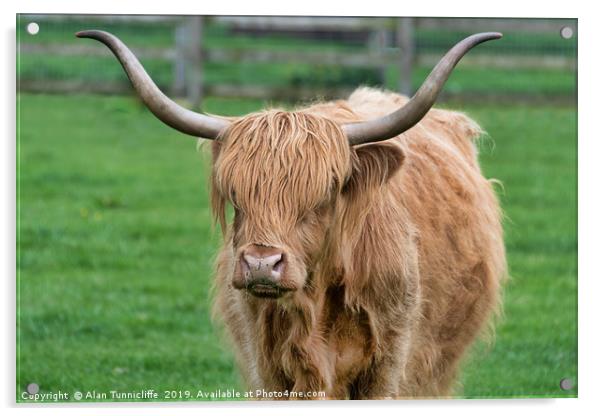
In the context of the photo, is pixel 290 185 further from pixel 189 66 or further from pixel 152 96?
pixel 189 66

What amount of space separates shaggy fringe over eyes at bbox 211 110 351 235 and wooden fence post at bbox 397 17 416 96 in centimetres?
133

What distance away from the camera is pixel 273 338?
18.6ft

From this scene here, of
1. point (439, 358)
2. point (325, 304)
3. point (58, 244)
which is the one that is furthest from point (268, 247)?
point (58, 244)

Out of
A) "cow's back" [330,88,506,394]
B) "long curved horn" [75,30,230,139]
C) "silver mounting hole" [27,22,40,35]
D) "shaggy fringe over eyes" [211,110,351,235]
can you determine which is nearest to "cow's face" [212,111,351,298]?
"shaggy fringe over eyes" [211,110,351,235]

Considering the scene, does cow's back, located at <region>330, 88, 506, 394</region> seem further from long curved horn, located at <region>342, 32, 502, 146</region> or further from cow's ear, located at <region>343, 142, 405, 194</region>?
long curved horn, located at <region>342, 32, 502, 146</region>

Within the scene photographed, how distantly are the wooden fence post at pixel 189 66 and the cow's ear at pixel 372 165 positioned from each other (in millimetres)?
2457

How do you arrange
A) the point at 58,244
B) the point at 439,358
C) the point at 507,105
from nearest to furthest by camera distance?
1. the point at 439,358
2. the point at 507,105
3. the point at 58,244

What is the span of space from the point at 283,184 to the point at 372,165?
15.4 inches

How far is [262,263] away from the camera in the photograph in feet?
16.5

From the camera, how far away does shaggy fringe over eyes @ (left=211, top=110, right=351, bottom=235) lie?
17.1 feet

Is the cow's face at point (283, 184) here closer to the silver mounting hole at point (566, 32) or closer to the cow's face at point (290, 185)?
the cow's face at point (290, 185)
